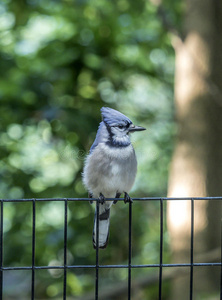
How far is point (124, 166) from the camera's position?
2.37 metres

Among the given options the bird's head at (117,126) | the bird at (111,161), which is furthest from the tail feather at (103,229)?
the bird's head at (117,126)

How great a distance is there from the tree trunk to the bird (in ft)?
4.15

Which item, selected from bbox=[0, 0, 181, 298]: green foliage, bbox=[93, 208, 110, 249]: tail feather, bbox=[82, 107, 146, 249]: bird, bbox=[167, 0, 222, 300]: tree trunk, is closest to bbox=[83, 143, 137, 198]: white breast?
bbox=[82, 107, 146, 249]: bird

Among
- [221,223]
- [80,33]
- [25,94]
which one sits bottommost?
[221,223]

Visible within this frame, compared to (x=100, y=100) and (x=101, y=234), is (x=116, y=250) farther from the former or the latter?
(x=101, y=234)

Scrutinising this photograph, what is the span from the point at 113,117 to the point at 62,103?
1491 millimetres

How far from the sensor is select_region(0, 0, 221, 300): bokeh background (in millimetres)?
3662

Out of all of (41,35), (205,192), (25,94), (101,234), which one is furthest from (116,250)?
(101,234)

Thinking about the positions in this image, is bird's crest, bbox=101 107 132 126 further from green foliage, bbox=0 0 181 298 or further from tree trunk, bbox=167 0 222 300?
tree trunk, bbox=167 0 222 300

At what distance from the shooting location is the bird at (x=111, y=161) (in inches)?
92.0

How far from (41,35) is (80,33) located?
67cm

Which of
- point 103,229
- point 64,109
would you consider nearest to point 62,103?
point 64,109

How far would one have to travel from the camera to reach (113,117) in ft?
7.59

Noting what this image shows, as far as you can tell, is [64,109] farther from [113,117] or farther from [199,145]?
[113,117]
